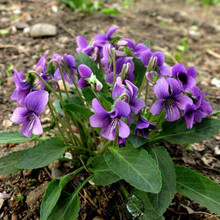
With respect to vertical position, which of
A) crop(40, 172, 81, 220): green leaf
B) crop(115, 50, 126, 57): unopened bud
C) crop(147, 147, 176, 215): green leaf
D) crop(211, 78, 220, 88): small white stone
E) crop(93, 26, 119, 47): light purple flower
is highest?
crop(93, 26, 119, 47): light purple flower

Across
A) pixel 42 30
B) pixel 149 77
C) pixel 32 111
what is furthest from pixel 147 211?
pixel 42 30

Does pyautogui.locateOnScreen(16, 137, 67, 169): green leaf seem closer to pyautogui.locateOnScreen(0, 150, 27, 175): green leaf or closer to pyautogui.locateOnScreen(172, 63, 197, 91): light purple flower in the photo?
pyautogui.locateOnScreen(0, 150, 27, 175): green leaf

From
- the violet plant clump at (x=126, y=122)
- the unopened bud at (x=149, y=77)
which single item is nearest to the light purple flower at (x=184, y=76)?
the violet plant clump at (x=126, y=122)

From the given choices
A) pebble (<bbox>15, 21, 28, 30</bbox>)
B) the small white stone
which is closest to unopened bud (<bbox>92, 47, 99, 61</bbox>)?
the small white stone

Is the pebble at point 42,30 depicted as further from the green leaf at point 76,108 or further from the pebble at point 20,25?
the green leaf at point 76,108

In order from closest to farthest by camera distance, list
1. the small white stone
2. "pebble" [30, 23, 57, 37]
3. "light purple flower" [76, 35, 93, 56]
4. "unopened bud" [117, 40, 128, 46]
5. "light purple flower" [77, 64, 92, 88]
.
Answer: "light purple flower" [77, 64, 92, 88] → "unopened bud" [117, 40, 128, 46] → "light purple flower" [76, 35, 93, 56] → the small white stone → "pebble" [30, 23, 57, 37]

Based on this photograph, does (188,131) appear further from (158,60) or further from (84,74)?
(84,74)

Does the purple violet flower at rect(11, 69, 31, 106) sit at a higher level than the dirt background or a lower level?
higher
